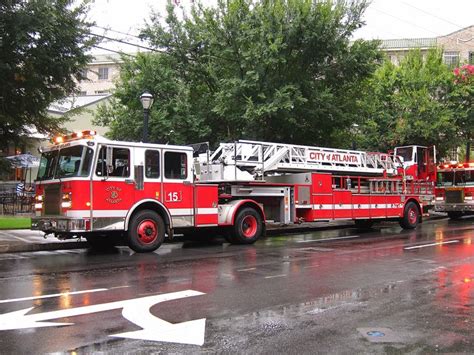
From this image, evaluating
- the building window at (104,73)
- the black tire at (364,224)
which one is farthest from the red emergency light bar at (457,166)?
the building window at (104,73)

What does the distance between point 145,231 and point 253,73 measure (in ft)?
24.8

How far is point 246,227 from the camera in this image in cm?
1466

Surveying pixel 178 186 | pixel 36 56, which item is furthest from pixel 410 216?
pixel 36 56

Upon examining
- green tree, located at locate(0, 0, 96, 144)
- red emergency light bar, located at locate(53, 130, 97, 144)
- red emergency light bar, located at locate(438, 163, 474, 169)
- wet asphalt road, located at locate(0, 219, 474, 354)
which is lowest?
wet asphalt road, located at locate(0, 219, 474, 354)

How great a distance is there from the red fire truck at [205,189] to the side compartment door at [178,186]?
0.09ft

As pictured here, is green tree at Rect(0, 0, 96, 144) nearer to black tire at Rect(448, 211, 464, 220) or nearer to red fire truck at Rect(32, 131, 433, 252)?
red fire truck at Rect(32, 131, 433, 252)

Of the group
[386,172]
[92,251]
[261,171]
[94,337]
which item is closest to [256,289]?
[94,337]

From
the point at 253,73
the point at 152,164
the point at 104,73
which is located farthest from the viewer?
the point at 104,73

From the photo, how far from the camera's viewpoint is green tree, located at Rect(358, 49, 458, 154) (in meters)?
25.5

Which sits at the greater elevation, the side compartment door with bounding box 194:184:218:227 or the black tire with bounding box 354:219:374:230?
the side compartment door with bounding box 194:184:218:227

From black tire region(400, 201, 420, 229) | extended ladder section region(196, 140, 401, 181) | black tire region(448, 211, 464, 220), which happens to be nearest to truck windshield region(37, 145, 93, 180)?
extended ladder section region(196, 140, 401, 181)

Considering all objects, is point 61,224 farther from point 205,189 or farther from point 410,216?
point 410,216

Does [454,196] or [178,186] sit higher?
[178,186]

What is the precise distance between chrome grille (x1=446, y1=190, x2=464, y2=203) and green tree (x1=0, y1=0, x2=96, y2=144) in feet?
63.5
